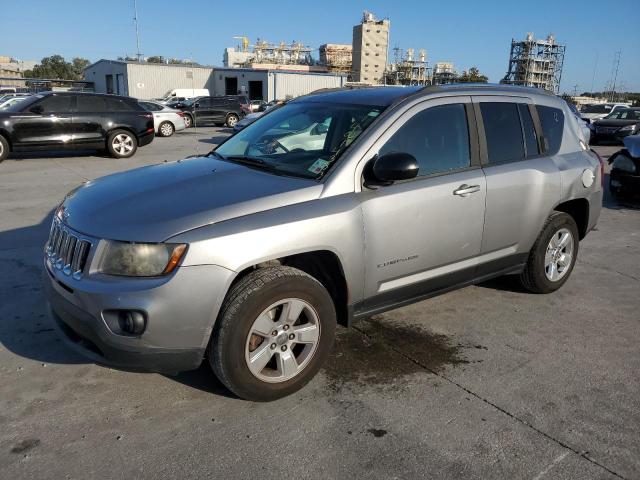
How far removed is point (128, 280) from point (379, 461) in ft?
5.06

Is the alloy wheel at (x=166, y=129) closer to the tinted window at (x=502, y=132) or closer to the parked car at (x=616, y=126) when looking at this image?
the parked car at (x=616, y=126)

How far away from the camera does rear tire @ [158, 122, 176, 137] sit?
21.4 metres

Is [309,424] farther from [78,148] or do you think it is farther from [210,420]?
[78,148]

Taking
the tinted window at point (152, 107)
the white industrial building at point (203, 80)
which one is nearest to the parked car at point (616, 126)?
the tinted window at point (152, 107)

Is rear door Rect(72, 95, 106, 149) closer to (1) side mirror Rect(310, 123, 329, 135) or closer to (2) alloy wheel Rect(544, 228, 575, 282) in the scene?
(1) side mirror Rect(310, 123, 329, 135)

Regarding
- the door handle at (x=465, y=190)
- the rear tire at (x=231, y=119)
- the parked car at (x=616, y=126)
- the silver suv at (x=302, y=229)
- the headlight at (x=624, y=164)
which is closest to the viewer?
the silver suv at (x=302, y=229)

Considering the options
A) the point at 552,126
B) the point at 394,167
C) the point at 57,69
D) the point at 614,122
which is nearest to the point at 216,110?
the point at 614,122

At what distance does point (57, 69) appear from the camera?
11375 centimetres

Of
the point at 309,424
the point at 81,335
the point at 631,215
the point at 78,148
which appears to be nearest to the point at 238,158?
the point at 81,335

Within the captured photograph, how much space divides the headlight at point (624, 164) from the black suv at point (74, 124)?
11150 millimetres

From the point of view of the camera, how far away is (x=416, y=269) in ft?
11.8

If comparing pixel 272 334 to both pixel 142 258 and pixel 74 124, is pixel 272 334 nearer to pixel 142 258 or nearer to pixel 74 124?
pixel 142 258

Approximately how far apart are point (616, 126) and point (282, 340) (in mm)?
21868

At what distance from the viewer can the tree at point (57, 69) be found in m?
109
